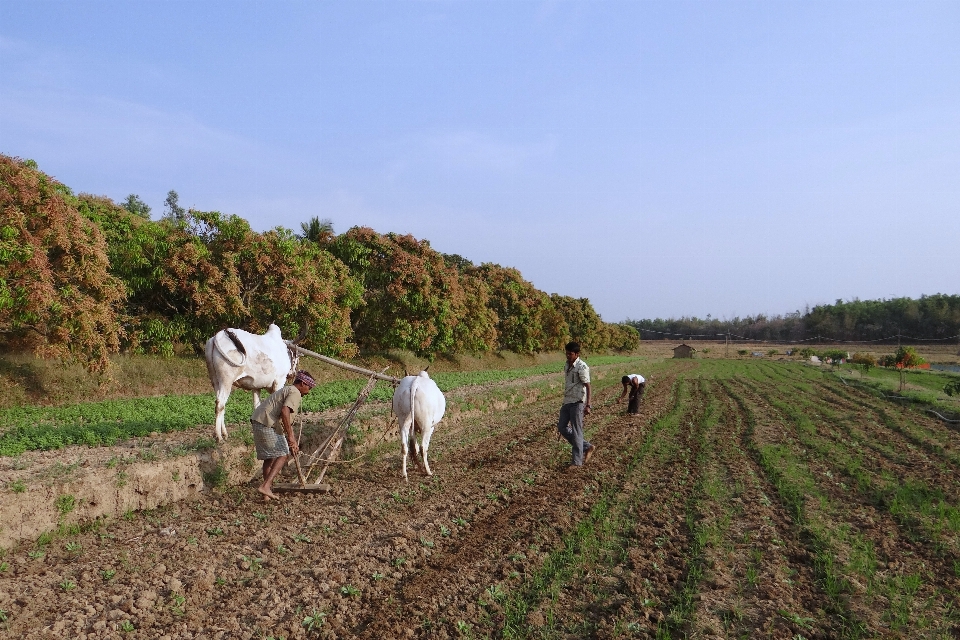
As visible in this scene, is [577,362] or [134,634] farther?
[577,362]

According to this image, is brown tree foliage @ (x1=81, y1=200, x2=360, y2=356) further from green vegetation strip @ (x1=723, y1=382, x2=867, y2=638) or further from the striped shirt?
green vegetation strip @ (x1=723, y1=382, x2=867, y2=638)

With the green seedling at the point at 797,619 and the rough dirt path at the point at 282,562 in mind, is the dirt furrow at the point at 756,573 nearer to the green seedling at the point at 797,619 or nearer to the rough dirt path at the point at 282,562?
the green seedling at the point at 797,619

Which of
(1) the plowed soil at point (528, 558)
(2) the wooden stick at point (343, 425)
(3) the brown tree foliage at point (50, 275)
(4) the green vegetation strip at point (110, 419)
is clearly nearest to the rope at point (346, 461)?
(2) the wooden stick at point (343, 425)

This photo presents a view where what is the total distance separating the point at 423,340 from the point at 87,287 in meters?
14.9

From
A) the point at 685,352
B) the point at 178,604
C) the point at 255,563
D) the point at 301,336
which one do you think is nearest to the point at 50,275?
the point at 301,336

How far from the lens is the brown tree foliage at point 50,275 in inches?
425

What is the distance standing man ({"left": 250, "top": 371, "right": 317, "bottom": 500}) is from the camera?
23.4 feet

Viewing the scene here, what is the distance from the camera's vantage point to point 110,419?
10570 millimetres

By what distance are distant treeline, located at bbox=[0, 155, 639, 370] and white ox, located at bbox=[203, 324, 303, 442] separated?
5.73 m

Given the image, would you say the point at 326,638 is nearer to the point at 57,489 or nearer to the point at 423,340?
the point at 57,489

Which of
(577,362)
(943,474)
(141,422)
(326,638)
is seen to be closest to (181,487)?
(141,422)

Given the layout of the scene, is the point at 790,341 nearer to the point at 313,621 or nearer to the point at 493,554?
the point at 493,554

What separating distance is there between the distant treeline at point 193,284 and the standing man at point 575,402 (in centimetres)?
994

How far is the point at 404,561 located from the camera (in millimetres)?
5449
